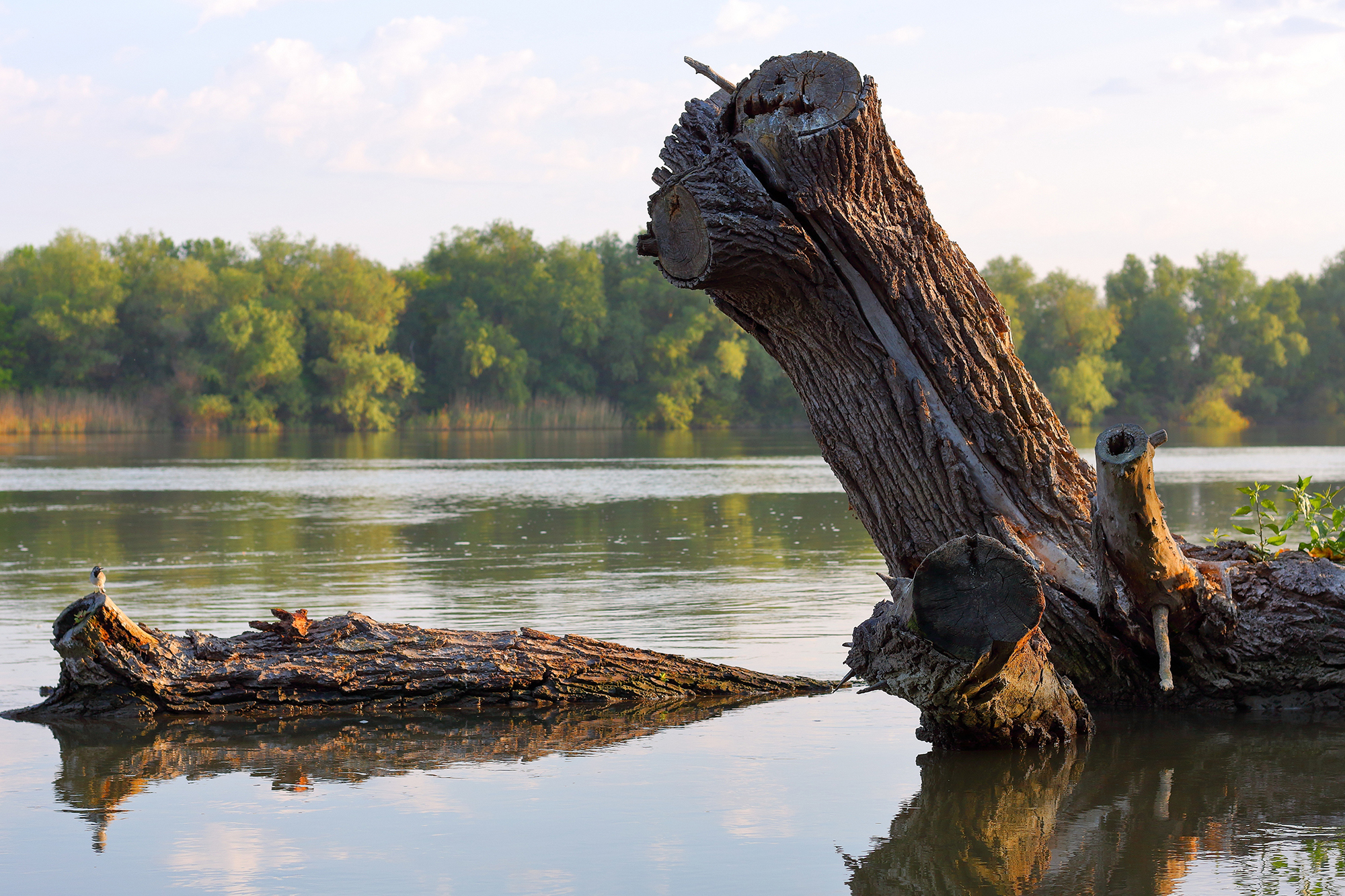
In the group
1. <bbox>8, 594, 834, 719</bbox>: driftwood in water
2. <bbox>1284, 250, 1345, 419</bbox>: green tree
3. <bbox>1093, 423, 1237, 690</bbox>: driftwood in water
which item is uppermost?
<bbox>1284, 250, 1345, 419</bbox>: green tree

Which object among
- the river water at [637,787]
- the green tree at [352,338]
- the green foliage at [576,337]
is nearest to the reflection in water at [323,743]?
the river water at [637,787]

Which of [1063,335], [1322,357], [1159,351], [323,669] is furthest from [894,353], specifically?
[1322,357]

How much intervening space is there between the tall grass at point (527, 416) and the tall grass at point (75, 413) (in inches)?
543

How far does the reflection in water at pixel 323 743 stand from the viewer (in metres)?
5.69

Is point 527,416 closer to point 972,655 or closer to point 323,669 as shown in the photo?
point 323,669

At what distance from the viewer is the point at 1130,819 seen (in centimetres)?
508

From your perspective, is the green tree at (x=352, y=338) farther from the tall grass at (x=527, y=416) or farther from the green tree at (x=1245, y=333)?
the green tree at (x=1245, y=333)

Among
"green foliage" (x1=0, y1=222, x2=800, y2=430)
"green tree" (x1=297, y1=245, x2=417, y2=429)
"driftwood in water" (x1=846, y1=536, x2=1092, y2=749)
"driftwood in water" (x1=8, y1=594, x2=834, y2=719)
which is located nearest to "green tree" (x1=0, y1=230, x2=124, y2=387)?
"green foliage" (x1=0, y1=222, x2=800, y2=430)

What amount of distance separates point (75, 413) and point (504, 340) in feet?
81.2

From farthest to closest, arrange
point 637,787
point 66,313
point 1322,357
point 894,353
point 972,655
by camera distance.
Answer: point 1322,357
point 66,313
point 894,353
point 637,787
point 972,655

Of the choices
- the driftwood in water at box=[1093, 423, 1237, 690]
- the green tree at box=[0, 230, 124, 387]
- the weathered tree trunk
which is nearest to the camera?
the driftwood in water at box=[1093, 423, 1237, 690]

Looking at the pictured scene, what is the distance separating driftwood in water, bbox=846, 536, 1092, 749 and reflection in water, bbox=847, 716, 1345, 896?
0.49 feet

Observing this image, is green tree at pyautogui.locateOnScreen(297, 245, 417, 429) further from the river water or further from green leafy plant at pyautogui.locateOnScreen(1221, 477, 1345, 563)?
green leafy plant at pyautogui.locateOnScreen(1221, 477, 1345, 563)

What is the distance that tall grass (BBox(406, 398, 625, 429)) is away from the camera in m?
69.8
